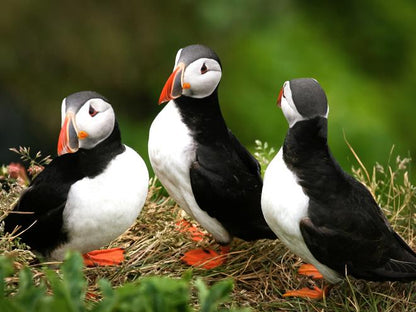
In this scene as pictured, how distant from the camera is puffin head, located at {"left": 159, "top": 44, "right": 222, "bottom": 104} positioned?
137 inches

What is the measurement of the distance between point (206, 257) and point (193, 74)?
84 centimetres

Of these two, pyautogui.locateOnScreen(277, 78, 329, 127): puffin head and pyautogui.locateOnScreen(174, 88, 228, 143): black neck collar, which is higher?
pyautogui.locateOnScreen(277, 78, 329, 127): puffin head

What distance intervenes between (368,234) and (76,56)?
4506 millimetres

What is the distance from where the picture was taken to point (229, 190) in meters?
3.61

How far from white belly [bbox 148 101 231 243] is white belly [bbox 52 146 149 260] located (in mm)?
152

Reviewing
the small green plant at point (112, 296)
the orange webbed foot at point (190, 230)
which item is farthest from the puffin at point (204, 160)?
the small green plant at point (112, 296)

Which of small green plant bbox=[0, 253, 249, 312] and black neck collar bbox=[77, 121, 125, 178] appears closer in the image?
small green plant bbox=[0, 253, 249, 312]

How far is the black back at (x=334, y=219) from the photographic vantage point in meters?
3.21

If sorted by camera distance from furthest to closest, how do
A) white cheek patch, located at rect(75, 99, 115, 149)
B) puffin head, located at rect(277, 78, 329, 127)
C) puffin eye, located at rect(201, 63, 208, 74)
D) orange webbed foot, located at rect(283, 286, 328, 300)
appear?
puffin eye, located at rect(201, 63, 208, 74) < orange webbed foot, located at rect(283, 286, 328, 300) < white cheek patch, located at rect(75, 99, 115, 149) < puffin head, located at rect(277, 78, 329, 127)

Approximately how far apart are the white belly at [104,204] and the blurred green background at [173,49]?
Answer: 334cm

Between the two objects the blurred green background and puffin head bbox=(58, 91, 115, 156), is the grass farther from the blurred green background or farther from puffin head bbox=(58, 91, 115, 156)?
the blurred green background

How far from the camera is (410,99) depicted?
7.01 meters

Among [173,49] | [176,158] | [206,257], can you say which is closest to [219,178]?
[176,158]

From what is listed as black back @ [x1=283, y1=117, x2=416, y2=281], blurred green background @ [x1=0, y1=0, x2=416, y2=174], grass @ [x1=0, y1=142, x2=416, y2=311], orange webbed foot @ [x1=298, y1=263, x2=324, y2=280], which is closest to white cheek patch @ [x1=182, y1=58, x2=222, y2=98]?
black back @ [x1=283, y1=117, x2=416, y2=281]
